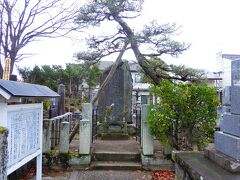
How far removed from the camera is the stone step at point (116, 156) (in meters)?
8.55

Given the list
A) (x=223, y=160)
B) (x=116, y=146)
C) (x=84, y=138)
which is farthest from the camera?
(x=116, y=146)

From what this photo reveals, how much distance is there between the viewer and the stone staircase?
807cm

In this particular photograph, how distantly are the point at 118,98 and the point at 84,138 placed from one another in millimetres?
4303

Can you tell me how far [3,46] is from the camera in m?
11.2

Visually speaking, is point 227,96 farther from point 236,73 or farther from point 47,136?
point 47,136

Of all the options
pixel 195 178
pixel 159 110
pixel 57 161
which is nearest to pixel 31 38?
pixel 57 161

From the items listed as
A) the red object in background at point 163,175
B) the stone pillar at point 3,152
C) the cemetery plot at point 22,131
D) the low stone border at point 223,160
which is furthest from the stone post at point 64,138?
the low stone border at point 223,160

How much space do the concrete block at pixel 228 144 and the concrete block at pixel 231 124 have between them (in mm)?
65

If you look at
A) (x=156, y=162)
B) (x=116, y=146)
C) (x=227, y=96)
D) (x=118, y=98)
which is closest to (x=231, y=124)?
(x=227, y=96)

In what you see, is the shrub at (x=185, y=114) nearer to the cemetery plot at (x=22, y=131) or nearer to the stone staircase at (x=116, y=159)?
the stone staircase at (x=116, y=159)

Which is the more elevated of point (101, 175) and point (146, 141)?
point (146, 141)

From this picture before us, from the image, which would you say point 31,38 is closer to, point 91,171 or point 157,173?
point 91,171

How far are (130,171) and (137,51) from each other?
173 inches

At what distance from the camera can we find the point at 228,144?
3.87 meters
